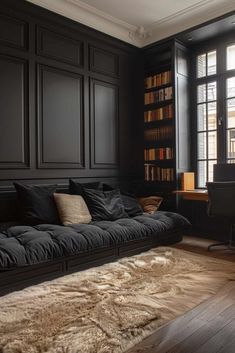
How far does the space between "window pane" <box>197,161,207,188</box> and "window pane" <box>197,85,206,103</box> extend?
3.24ft

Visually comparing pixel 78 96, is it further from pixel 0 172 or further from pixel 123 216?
pixel 123 216

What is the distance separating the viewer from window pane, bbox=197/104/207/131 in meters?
4.52

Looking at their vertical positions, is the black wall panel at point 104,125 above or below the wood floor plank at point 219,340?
above

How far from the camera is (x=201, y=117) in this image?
4.55 metres

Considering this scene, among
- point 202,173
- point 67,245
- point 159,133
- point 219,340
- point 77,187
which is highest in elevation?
point 159,133

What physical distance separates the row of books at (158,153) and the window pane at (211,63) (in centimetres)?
133

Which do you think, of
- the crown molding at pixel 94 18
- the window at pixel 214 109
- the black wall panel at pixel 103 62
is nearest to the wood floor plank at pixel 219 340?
the window at pixel 214 109

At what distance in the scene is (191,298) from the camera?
2172mm

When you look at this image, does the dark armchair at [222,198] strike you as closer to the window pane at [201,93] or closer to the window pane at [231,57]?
the window pane at [201,93]

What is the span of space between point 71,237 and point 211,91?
10.5 ft

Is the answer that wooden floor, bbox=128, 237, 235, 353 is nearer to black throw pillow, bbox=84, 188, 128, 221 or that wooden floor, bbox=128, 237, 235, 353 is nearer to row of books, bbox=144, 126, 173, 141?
black throw pillow, bbox=84, 188, 128, 221

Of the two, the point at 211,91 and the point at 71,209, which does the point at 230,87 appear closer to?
the point at 211,91

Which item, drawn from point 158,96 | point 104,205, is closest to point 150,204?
point 104,205

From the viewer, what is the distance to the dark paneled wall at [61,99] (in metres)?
3.37
